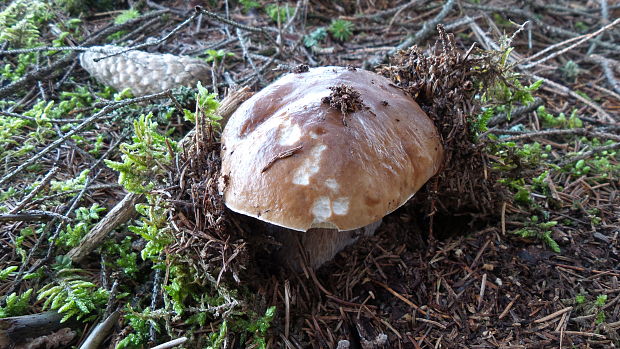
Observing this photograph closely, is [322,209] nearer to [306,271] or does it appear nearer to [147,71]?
[306,271]

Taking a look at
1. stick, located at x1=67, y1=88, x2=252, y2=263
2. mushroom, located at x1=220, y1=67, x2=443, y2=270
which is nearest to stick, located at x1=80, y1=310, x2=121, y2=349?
stick, located at x1=67, y1=88, x2=252, y2=263

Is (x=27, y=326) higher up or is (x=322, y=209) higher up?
(x=322, y=209)

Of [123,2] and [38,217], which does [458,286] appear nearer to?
[38,217]

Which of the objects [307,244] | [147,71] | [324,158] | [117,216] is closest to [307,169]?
[324,158]

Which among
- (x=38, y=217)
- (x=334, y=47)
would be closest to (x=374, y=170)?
(x=38, y=217)

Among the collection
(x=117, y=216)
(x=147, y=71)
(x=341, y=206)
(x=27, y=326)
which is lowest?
(x=27, y=326)

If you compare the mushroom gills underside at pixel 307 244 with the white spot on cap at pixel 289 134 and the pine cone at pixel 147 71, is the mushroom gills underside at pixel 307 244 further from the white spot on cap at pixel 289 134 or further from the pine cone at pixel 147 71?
the pine cone at pixel 147 71

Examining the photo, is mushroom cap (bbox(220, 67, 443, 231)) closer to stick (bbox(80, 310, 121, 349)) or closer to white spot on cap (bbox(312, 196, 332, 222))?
white spot on cap (bbox(312, 196, 332, 222))

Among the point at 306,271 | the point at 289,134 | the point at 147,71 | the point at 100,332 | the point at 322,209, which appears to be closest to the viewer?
the point at 322,209
